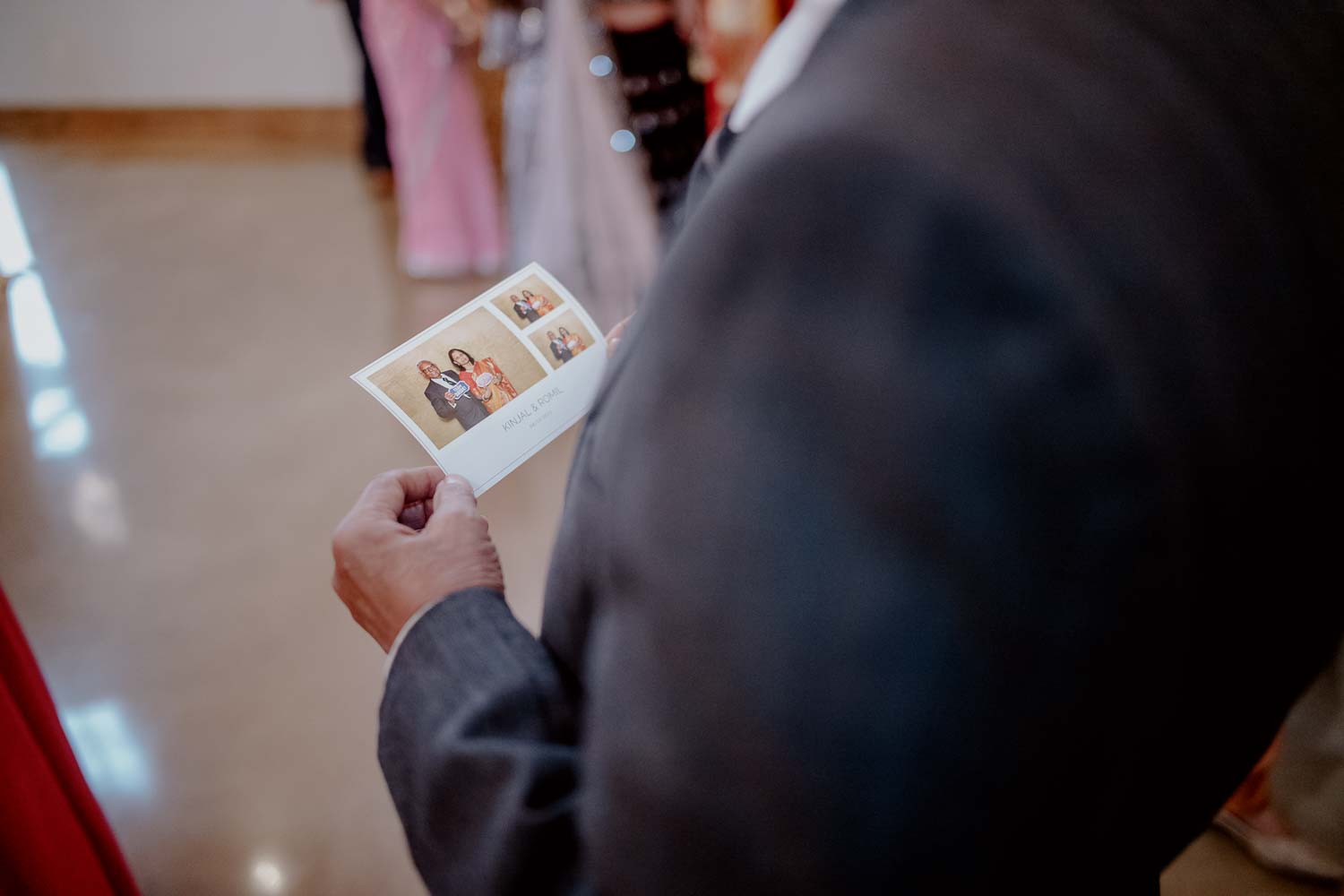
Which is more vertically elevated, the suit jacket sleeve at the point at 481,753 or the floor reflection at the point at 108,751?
the suit jacket sleeve at the point at 481,753

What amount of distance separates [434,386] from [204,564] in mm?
1538

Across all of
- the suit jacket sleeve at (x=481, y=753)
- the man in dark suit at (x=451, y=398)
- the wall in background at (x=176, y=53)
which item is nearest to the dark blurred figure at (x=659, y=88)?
the man in dark suit at (x=451, y=398)

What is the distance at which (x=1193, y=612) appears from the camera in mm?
443

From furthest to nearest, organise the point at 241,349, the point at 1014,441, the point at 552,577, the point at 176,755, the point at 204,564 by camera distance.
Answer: the point at 241,349 < the point at 204,564 < the point at 176,755 < the point at 552,577 < the point at 1014,441

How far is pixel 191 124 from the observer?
13.4ft

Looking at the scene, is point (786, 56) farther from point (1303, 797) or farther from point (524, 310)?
point (1303, 797)

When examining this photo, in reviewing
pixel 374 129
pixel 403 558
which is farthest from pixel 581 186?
pixel 403 558

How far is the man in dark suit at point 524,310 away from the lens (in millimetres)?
816

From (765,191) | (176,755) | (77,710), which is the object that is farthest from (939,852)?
(77,710)

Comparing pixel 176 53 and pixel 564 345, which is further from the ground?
pixel 176 53

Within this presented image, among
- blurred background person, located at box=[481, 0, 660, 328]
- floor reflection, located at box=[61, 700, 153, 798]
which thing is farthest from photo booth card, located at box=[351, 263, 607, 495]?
blurred background person, located at box=[481, 0, 660, 328]

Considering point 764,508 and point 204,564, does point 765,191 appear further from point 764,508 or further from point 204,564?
point 204,564

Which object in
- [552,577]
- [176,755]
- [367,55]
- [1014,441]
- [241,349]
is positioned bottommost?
[176,755]

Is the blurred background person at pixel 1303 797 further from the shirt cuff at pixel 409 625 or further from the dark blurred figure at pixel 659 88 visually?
the dark blurred figure at pixel 659 88
